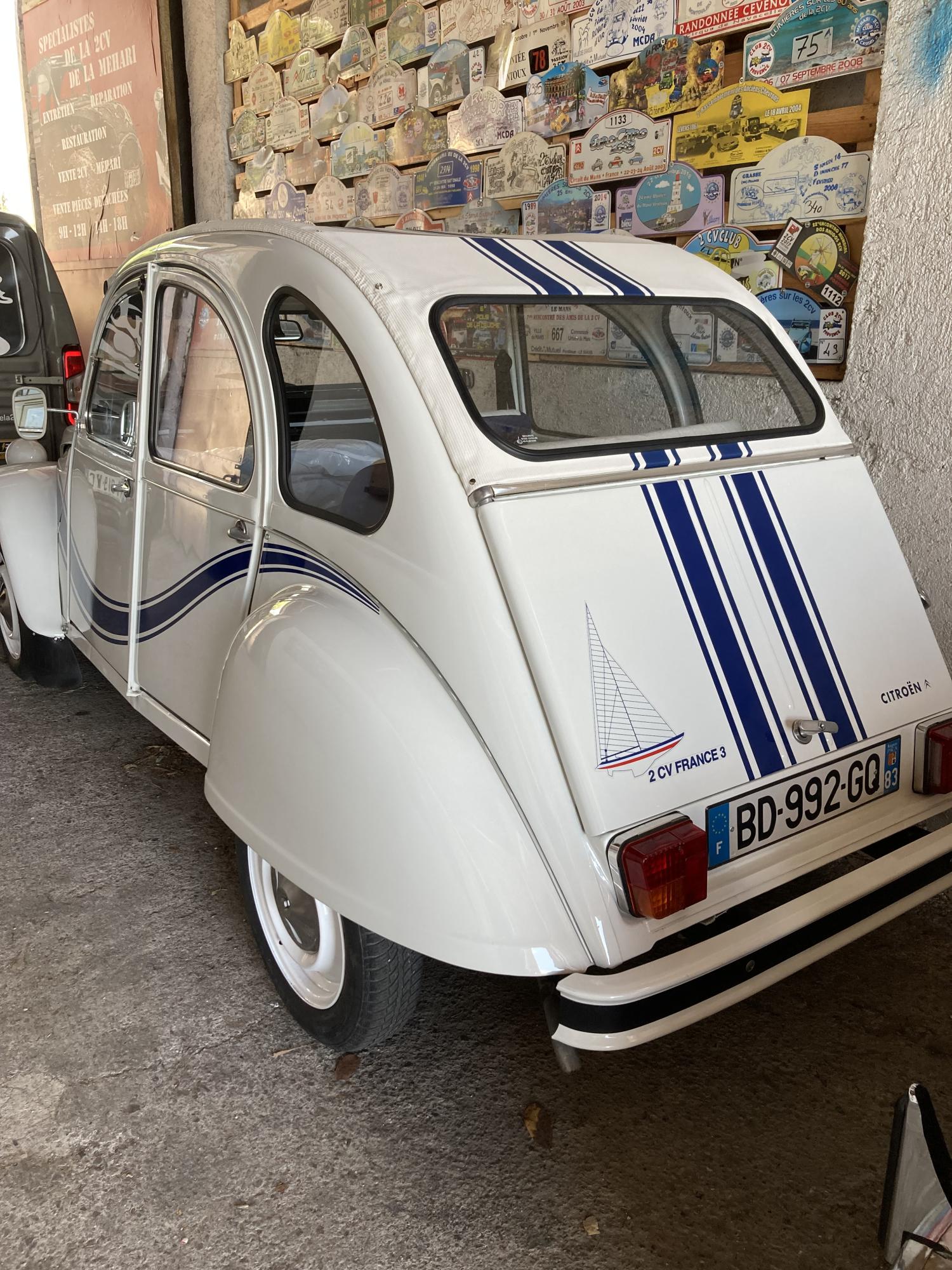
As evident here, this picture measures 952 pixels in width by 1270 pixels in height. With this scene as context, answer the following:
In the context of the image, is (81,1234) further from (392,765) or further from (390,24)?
(390,24)

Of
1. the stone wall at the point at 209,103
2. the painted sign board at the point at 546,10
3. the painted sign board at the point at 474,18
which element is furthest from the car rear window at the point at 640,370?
the stone wall at the point at 209,103

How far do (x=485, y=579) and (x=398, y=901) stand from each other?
654 millimetres

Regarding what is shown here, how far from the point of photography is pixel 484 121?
536cm

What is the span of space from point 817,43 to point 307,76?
406 cm

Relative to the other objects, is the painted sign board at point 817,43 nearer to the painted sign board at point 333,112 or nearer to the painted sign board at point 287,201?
the painted sign board at point 333,112

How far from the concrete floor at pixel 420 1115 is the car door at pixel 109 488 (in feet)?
3.20

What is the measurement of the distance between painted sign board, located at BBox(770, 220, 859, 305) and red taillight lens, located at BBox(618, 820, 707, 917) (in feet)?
8.57

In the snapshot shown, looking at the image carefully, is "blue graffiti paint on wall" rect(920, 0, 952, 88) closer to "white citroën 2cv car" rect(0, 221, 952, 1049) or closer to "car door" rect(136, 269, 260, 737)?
"white citroën 2cv car" rect(0, 221, 952, 1049)

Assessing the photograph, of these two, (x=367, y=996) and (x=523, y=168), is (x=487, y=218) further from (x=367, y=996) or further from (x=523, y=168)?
(x=367, y=996)

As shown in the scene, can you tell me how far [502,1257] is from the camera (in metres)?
2.03

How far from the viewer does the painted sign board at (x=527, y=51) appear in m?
4.83

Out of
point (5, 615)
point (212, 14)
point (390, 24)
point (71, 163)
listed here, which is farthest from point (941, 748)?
point (71, 163)

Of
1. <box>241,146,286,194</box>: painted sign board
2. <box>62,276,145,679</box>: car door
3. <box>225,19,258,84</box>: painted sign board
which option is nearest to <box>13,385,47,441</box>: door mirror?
<box>62,276,145,679</box>: car door

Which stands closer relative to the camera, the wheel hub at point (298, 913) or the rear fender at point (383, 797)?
the rear fender at point (383, 797)
